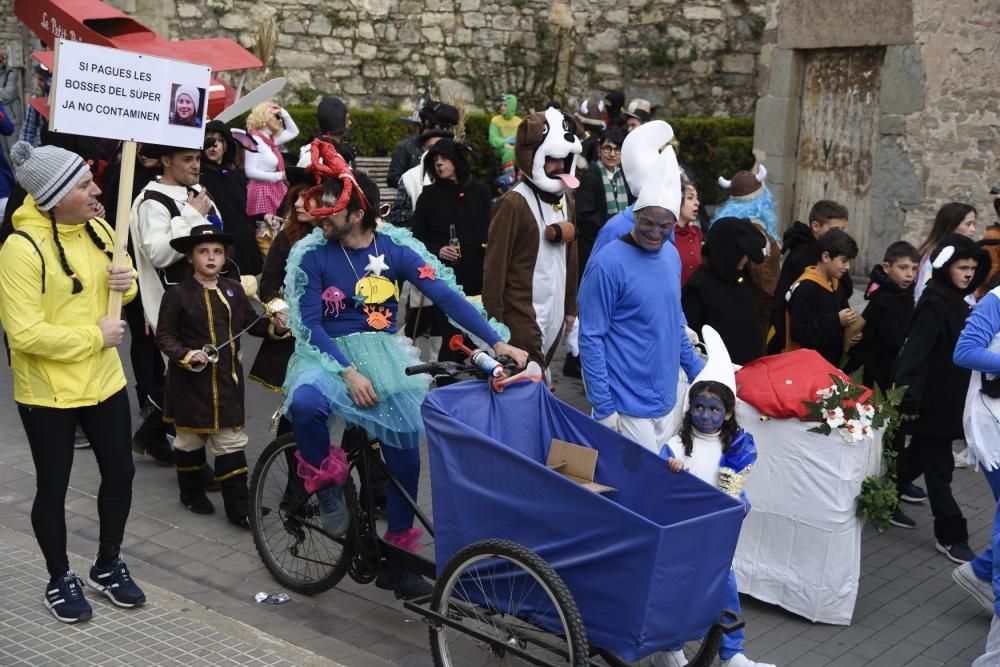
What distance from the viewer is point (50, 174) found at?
4.95m

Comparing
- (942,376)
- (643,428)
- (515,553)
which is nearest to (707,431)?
(643,428)

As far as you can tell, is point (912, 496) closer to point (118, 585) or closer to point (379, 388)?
point (379, 388)

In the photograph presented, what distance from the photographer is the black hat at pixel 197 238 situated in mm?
6324

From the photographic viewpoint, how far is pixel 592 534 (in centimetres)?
412

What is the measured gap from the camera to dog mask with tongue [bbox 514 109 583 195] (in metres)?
6.95

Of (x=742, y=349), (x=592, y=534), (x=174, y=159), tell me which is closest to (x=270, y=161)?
(x=174, y=159)

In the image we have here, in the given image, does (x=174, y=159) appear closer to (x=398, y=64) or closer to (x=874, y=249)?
(x=874, y=249)

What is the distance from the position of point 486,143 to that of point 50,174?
1221 cm

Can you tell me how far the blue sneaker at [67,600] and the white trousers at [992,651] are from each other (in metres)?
3.54

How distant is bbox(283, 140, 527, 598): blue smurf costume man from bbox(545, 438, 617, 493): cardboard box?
1.87 feet

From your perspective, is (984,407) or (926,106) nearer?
(984,407)

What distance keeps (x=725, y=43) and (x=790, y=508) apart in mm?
12752

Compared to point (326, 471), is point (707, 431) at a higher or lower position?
higher

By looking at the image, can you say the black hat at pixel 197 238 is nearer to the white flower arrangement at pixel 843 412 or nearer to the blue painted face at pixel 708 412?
the blue painted face at pixel 708 412
